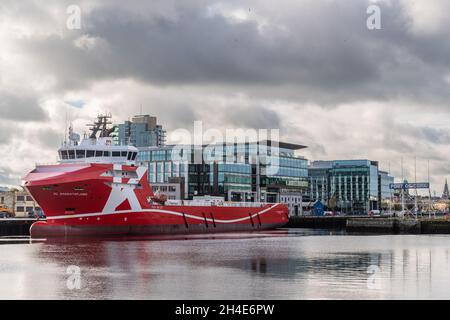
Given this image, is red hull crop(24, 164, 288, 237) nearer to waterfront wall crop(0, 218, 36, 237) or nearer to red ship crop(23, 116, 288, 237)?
red ship crop(23, 116, 288, 237)

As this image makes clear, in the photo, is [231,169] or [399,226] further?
[231,169]

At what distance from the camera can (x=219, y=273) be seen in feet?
119

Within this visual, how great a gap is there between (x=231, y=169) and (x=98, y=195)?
72.5 meters

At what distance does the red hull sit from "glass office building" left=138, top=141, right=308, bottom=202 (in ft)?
190

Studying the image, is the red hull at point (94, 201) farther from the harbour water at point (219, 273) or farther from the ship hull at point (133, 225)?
the harbour water at point (219, 273)

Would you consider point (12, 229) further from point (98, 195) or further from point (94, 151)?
point (98, 195)

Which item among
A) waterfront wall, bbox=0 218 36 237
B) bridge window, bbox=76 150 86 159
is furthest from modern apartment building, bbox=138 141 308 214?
bridge window, bbox=76 150 86 159

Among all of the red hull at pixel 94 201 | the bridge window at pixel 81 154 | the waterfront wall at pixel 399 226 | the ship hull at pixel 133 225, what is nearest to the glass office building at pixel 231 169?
the waterfront wall at pixel 399 226

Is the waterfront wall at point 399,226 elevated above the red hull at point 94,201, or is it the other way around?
the red hull at point 94,201

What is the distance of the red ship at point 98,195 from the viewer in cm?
6825

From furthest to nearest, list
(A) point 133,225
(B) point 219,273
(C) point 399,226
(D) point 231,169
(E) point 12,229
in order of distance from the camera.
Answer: (D) point 231,169 → (C) point 399,226 → (E) point 12,229 → (A) point 133,225 → (B) point 219,273

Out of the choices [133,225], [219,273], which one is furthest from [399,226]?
[219,273]
